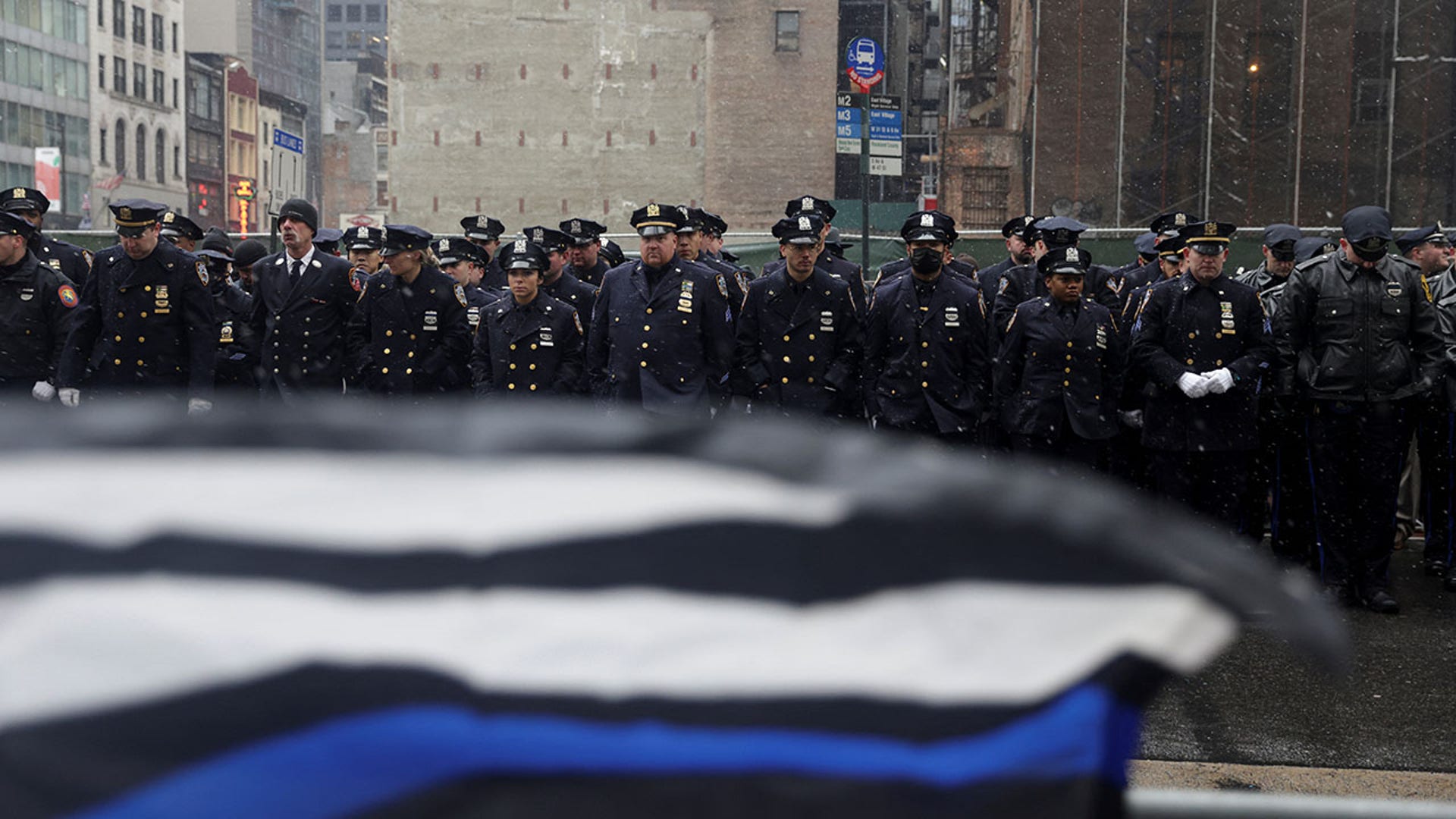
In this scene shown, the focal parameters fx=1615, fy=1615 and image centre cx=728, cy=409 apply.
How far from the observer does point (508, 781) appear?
1271 mm

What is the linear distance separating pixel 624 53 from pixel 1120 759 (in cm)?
6328

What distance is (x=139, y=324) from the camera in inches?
459

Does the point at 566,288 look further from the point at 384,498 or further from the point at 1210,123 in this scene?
the point at 1210,123

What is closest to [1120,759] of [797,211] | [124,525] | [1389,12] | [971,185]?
[124,525]

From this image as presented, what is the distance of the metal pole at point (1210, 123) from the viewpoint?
1032 inches

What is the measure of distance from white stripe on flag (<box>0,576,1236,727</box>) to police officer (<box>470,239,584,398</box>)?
1013 centimetres

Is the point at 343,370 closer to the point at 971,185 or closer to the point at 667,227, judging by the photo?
the point at 667,227

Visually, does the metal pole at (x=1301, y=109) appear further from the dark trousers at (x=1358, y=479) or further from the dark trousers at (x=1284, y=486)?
the dark trousers at (x=1358, y=479)

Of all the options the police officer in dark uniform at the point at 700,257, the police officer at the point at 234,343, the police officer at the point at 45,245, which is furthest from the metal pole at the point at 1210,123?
the police officer at the point at 45,245

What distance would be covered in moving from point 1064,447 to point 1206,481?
0.92 metres

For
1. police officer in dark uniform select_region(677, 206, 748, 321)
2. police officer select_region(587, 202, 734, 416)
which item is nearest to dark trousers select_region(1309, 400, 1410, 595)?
police officer select_region(587, 202, 734, 416)

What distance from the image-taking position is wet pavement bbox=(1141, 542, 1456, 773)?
6.42 meters

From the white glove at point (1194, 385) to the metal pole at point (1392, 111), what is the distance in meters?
17.5

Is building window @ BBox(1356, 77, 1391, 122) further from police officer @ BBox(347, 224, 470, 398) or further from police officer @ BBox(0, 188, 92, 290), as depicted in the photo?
police officer @ BBox(0, 188, 92, 290)
